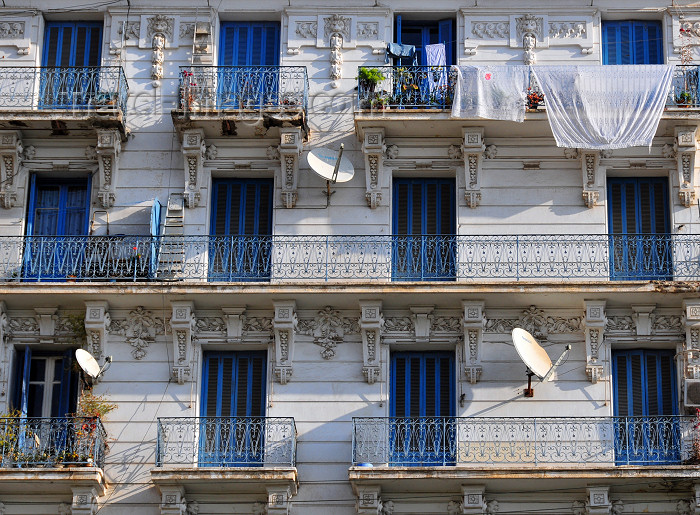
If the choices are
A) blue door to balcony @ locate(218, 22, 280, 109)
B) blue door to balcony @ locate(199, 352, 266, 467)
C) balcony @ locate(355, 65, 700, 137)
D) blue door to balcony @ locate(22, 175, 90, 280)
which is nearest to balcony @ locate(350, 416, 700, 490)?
blue door to balcony @ locate(199, 352, 266, 467)

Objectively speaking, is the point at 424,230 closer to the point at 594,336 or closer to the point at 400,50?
the point at 400,50

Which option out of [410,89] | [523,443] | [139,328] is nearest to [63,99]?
[139,328]

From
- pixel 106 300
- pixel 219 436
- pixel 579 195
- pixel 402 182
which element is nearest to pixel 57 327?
pixel 106 300

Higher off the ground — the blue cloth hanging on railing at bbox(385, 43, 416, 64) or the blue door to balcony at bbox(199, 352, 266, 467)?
the blue cloth hanging on railing at bbox(385, 43, 416, 64)

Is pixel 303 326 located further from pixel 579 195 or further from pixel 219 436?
pixel 579 195

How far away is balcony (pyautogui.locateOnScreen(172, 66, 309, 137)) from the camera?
30.0 meters

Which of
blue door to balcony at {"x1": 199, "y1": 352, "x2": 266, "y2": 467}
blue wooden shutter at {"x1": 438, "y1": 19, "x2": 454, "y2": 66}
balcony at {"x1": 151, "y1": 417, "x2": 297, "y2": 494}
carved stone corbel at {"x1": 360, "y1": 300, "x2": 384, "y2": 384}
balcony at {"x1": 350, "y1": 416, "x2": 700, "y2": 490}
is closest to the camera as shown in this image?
balcony at {"x1": 151, "y1": 417, "x2": 297, "y2": 494}

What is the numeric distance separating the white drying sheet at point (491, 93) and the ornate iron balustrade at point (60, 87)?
248 inches

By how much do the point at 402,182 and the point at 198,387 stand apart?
5375 millimetres

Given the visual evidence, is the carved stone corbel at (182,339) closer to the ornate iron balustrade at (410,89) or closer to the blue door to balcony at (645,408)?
the ornate iron balustrade at (410,89)

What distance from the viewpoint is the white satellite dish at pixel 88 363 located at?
93.0 ft

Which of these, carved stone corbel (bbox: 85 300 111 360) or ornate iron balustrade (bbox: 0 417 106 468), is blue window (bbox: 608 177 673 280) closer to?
carved stone corbel (bbox: 85 300 111 360)

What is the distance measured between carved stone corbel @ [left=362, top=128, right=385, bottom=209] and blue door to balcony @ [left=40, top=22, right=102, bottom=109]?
518 centimetres

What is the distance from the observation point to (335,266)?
2950 centimetres
